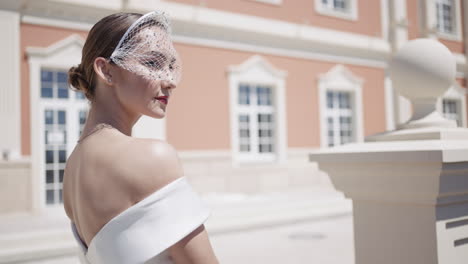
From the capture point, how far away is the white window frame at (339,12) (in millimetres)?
12594

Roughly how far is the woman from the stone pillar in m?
0.93

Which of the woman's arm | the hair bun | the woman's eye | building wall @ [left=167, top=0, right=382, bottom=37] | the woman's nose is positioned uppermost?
building wall @ [left=167, top=0, right=382, bottom=37]

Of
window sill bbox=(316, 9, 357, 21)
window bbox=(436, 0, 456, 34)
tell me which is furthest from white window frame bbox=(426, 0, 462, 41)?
window sill bbox=(316, 9, 357, 21)

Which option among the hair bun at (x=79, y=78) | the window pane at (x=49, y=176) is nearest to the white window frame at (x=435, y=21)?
the window pane at (x=49, y=176)

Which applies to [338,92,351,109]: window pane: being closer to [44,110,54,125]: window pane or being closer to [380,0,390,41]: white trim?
[380,0,390,41]: white trim

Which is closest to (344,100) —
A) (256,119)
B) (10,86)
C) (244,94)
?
(256,119)

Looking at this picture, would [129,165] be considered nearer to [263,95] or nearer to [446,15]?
[263,95]

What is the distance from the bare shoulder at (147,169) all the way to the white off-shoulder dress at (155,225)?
0.02 metres

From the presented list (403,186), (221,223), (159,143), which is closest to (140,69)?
(159,143)

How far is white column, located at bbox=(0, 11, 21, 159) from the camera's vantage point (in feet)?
26.7

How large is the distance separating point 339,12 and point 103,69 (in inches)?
515

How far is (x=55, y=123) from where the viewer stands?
29.5ft

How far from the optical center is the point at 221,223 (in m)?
6.91

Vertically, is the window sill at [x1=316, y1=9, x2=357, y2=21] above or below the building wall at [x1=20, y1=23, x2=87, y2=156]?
above
